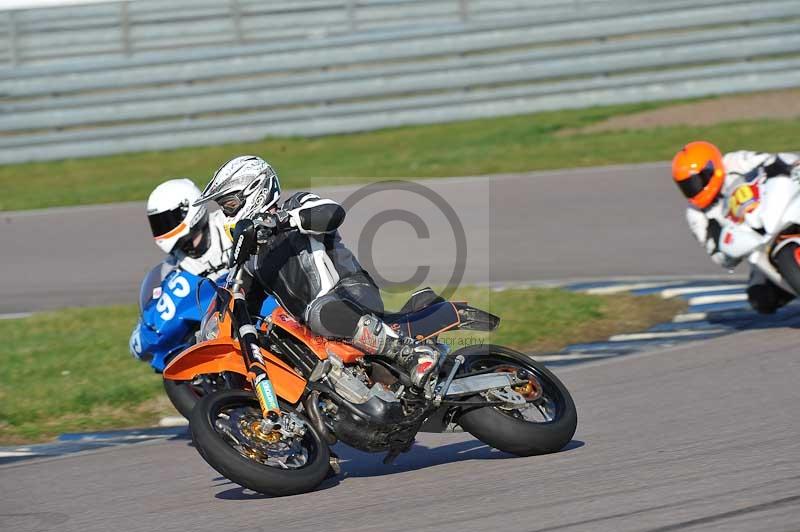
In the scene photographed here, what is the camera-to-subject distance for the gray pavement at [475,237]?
11.4 meters

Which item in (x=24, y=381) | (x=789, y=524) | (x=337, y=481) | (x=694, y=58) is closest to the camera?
(x=789, y=524)

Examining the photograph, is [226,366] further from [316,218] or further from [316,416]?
[316,218]

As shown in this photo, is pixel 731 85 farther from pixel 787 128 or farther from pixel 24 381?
pixel 24 381

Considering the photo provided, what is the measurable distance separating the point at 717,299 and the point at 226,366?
5.22m

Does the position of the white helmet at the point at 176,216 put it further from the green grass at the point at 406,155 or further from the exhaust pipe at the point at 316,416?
the green grass at the point at 406,155

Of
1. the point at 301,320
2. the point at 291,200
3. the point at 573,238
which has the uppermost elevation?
the point at 291,200

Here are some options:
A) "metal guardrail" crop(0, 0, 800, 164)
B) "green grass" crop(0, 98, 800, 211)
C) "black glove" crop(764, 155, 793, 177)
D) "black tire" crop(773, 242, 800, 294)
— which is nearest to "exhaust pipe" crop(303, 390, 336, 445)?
"black tire" crop(773, 242, 800, 294)

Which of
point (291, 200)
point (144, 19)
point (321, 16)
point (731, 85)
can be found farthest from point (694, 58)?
point (291, 200)

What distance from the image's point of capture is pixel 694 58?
58.2ft

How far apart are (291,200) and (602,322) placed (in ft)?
14.1

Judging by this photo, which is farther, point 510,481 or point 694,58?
point 694,58

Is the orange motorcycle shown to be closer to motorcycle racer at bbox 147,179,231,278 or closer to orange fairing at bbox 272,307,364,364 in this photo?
orange fairing at bbox 272,307,364,364

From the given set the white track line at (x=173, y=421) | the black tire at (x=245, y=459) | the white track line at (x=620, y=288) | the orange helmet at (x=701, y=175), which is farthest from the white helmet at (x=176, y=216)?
the white track line at (x=620, y=288)

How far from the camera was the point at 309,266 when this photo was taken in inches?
223
